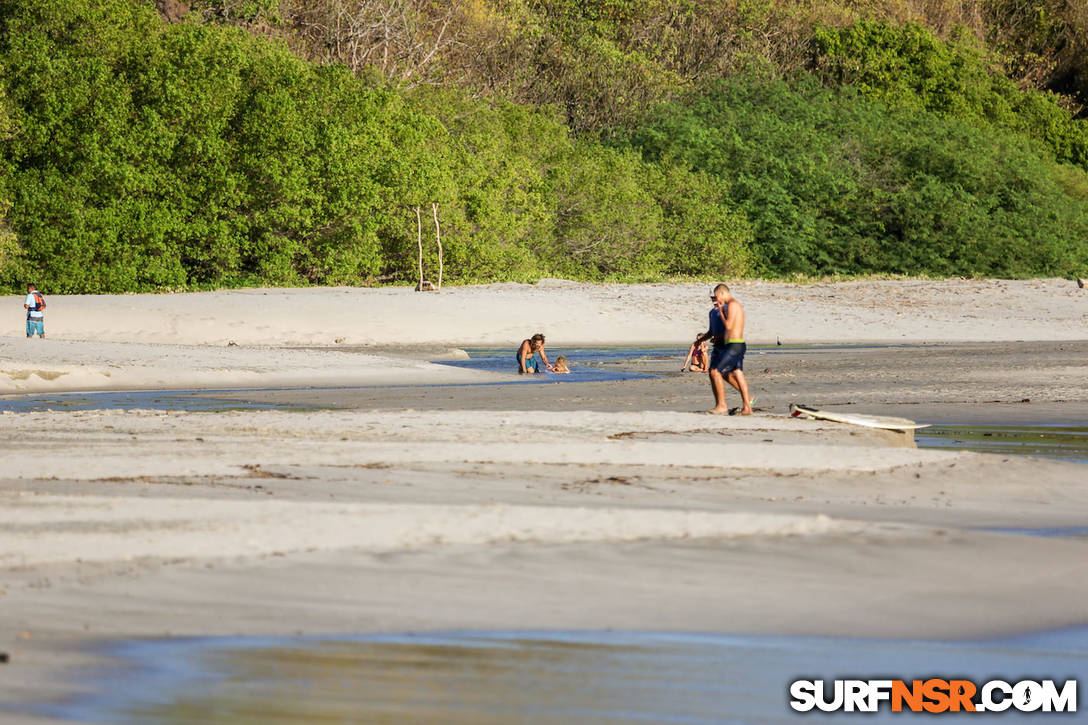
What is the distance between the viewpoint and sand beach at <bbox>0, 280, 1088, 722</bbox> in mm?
6156

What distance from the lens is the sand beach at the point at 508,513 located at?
6156 millimetres

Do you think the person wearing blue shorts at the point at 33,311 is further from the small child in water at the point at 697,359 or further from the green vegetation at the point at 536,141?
the small child in water at the point at 697,359

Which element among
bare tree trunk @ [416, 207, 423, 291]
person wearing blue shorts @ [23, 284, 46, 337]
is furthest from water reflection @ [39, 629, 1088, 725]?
bare tree trunk @ [416, 207, 423, 291]

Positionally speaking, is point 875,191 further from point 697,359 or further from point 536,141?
point 697,359

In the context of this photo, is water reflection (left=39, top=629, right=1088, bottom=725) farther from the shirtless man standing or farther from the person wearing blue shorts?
the person wearing blue shorts

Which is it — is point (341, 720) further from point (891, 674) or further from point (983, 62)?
point (983, 62)

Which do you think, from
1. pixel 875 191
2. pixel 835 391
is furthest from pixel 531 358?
pixel 875 191

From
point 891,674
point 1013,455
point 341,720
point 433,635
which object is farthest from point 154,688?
point 1013,455

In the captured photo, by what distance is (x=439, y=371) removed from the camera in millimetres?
21938

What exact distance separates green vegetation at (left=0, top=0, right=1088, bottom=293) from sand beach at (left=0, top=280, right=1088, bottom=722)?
61.9 feet

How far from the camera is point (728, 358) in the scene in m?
14.6

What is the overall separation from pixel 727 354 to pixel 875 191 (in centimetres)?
4036

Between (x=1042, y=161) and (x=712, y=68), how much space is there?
1359 centimetres

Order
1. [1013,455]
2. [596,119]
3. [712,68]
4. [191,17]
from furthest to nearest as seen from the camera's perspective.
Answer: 1. [712,68]
2. [596,119]
3. [191,17]
4. [1013,455]
